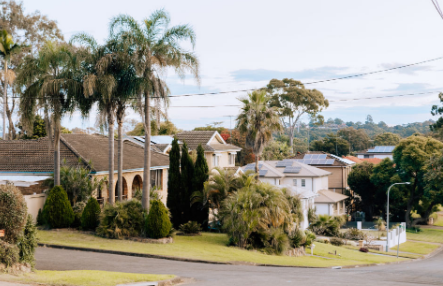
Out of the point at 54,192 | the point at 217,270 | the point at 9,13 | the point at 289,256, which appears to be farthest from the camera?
the point at 9,13

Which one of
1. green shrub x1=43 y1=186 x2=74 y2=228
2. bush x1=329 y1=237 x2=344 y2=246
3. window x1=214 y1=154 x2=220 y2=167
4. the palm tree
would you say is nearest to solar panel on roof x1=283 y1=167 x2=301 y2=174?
window x1=214 y1=154 x2=220 y2=167

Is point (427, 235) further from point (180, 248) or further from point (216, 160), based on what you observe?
point (180, 248)

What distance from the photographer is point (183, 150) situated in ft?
108

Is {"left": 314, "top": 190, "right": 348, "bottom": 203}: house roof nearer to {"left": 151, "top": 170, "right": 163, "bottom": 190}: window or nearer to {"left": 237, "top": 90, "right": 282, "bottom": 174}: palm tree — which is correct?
Result: {"left": 237, "top": 90, "right": 282, "bottom": 174}: palm tree

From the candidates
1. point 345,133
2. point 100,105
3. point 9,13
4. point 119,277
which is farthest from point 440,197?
point 345,133

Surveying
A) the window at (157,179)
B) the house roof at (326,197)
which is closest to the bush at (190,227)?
the window at (157,179)

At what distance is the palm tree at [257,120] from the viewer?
121 ft

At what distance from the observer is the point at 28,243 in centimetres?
1430

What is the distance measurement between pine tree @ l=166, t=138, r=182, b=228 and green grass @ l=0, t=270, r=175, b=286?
16.6m

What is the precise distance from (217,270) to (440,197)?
148 feet

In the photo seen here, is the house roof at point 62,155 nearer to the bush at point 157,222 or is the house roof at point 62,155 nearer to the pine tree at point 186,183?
the pine tree at point 186,183

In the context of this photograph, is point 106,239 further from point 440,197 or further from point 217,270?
point 440,197

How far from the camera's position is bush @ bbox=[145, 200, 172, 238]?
83.8ft

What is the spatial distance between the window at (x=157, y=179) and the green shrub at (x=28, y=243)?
23499 millimetres
